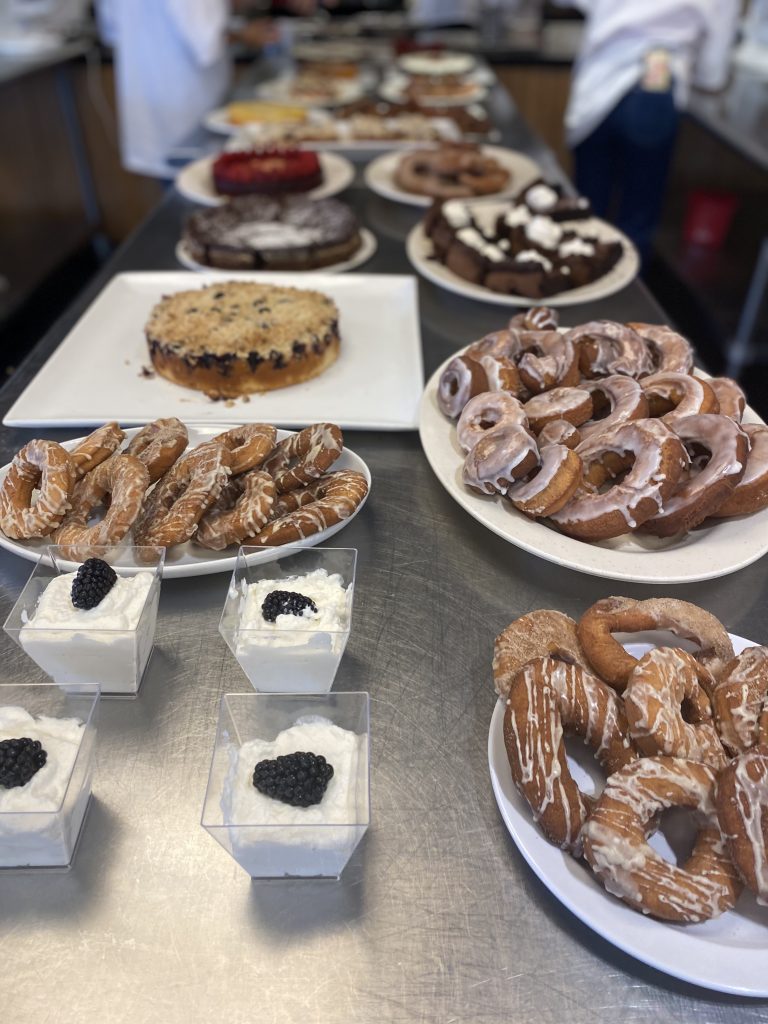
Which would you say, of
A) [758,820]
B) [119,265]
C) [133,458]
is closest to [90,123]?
[119,265]

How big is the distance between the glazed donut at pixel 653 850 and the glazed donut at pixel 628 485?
457 mm

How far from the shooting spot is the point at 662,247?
16.9ft

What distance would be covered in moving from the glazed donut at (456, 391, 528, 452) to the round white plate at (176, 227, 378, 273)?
1.09 meters

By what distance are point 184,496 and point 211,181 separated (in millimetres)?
2052

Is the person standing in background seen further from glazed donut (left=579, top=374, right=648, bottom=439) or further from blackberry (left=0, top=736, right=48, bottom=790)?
blackberry (left=0, top=736, right=48, bottom=790)

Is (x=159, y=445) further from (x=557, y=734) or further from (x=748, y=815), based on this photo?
(x=748, y=815)

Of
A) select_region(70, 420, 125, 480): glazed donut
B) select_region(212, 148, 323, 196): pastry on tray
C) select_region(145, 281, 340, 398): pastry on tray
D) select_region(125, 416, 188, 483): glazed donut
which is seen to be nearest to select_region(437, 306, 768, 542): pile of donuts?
select_region(145, 281, 340, 398): pastry on tray

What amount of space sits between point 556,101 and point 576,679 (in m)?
5.37

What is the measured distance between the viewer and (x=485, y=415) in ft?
4.64

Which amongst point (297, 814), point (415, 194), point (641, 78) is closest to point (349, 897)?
point (297, 814)

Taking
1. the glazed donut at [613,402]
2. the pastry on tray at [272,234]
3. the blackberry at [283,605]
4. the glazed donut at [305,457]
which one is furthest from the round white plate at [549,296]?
the blackberry at [283,605]

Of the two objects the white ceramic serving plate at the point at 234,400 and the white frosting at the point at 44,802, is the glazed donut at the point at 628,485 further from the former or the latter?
the white frosting at the point at 44,802

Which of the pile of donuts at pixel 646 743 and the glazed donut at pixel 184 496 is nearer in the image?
the pile of donuts at pixel 646 743

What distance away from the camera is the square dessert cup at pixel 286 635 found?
1032 millimetres
